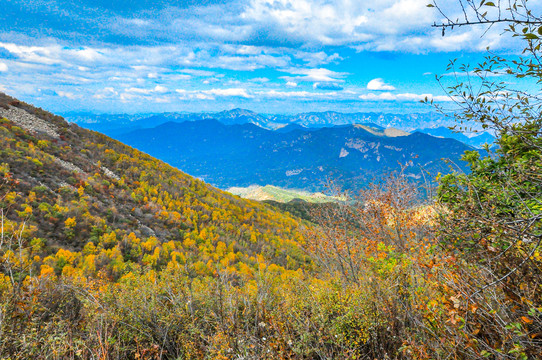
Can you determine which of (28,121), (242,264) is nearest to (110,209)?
(242,264)

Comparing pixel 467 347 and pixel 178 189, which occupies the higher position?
pixel 467 347

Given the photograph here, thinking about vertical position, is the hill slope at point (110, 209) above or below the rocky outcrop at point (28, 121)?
below

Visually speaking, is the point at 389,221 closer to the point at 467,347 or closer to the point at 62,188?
the point at 467,347

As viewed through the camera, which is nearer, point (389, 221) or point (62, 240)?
point (389, 221)

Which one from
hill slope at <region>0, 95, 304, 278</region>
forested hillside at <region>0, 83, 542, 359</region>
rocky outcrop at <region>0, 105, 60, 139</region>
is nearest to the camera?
forested hillside at <region>0, 83, 542, 359</region>

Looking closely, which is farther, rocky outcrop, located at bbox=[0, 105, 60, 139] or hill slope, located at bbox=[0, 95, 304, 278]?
rocky outcrop, located at bbox=[0, 105, 60, 139]

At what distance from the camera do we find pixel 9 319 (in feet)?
13.4

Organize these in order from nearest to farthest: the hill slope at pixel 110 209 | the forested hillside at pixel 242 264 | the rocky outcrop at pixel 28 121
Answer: the forested hillside at pixel 242 264 < the hill slope at pixel 110 209 < the rocky outcrop at pixel 28 121

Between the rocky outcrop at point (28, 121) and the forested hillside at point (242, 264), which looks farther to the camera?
the rocky outcrop at point (28, 121)

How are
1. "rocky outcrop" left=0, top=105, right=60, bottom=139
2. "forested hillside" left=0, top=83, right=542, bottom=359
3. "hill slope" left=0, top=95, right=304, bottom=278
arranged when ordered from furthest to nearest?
"rocky outcrop" left=0, top=105, right=60, bottom=139 < "hill slope" left=0, top=95, right=304, bottom=278 < "forested hillside" left=0, top=83, right=542, bottom=359

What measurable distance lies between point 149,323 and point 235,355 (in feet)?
9.93

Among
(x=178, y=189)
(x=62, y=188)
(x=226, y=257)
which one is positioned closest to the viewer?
(x=62, y=188)

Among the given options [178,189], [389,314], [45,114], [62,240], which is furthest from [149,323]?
[45,114]

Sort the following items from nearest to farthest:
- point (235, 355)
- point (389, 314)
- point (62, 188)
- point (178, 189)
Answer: point (235, 355) < point (389, 314) < point (62, 188) < point (178, 189)
